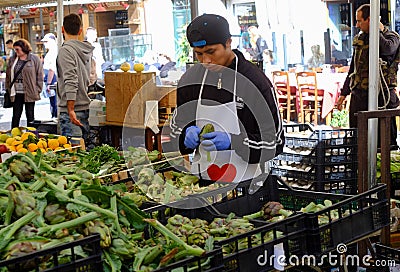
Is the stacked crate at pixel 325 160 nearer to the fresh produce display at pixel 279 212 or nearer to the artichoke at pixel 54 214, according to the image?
the fresh produce display at pixel 279 212

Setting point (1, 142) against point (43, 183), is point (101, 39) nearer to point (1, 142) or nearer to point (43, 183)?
point (1, 142)

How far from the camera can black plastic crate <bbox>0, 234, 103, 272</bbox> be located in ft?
6.42

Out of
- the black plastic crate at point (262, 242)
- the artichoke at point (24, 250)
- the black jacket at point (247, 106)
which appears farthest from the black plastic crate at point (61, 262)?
the black jacket at point (247, 106)

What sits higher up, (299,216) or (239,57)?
(239,57)

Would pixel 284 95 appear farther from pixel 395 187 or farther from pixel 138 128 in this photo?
pixel 395 187

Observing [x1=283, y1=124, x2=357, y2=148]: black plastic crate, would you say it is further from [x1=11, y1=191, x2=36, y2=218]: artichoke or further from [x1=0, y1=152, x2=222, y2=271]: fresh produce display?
[x1=11, y1=191, x2=36, y2=218]: artichoke

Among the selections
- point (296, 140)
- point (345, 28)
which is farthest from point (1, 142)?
point (345, 28)

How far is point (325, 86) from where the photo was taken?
33.3 ft

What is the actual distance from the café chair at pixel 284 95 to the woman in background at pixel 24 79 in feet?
11.3

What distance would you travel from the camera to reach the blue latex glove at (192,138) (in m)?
3.56

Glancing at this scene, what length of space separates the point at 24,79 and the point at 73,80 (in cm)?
400

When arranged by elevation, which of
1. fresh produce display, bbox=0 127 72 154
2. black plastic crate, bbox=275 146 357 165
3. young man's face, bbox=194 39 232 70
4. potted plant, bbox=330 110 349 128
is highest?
young man's face, bbox=194 39 232 70

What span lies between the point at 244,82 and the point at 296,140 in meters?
1.33

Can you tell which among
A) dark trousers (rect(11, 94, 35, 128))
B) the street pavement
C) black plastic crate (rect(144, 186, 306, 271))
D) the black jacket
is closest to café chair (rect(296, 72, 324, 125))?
dark trousers (rect(11, 94, 35, 128))
